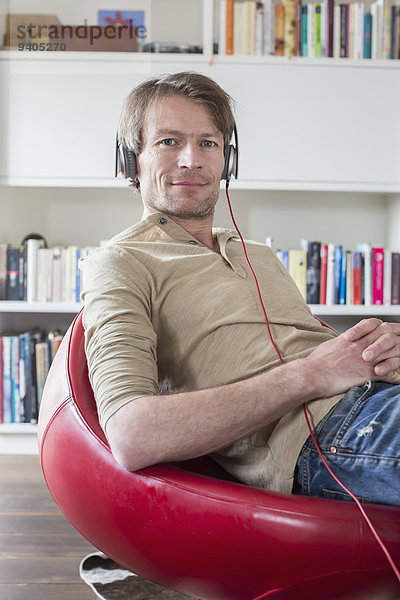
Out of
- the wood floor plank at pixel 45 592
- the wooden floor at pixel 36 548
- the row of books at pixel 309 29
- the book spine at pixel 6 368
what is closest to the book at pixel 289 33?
the row of books at pixel 309 29

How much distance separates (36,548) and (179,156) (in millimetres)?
1238

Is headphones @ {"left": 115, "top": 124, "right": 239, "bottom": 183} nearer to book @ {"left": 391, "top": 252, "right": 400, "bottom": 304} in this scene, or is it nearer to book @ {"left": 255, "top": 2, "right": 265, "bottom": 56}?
book @ {"left": 255, "top": 2, "right": 265, "bottom": 56}

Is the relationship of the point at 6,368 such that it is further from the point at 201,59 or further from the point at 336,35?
the point at 336,35

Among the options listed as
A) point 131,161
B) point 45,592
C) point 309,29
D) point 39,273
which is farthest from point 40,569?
point 309,29

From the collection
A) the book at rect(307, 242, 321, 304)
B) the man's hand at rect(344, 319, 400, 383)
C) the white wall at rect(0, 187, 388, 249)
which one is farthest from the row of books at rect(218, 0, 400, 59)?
the man's hand at rect(344, 319, 400, 383)

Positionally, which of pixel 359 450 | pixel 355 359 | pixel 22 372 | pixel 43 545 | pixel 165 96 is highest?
pixel 165 96

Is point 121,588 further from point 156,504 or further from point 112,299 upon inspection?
point 112,299

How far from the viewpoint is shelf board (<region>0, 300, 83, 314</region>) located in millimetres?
2725

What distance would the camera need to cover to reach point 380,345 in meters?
1.13

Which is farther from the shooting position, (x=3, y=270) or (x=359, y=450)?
(x=3, y=270)

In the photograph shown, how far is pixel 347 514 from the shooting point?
3.16ft

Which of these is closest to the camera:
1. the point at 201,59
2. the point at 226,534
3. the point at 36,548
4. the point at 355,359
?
the point at 226,534

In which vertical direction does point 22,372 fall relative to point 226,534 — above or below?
below

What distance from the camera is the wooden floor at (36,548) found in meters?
1.57
